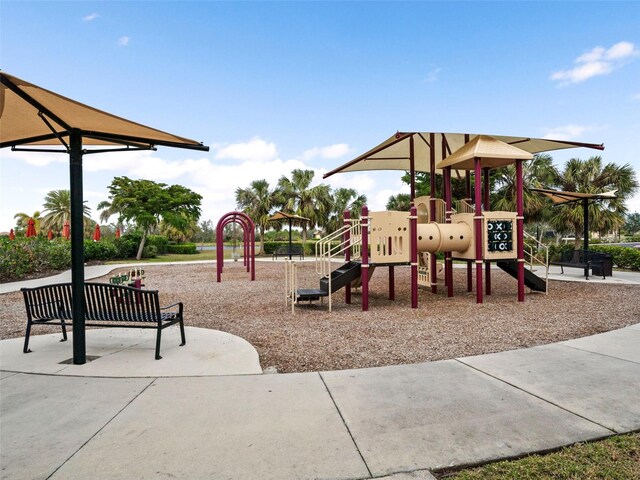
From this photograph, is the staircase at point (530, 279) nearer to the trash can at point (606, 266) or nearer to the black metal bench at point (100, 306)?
the trash can at point (606, 266)

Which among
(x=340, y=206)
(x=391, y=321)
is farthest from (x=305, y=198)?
(x=391, y=321)

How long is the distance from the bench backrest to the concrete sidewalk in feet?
2.46

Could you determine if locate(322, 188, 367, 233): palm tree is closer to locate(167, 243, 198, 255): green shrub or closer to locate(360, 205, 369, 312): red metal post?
locate(167, 243, 198, 255): green shrub

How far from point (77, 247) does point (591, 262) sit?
16287 mm

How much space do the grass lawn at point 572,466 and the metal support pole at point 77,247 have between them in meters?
4.45

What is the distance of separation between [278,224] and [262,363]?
32.0 meters

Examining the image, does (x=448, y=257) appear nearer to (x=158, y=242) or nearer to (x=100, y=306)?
(x=100, y=306)

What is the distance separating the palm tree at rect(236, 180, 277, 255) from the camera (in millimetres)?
36594

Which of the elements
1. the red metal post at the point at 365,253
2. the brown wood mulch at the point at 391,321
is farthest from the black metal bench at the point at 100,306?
the red metal post at the point at 365,253

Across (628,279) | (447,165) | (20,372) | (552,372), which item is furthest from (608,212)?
(20,372)

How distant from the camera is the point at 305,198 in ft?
120

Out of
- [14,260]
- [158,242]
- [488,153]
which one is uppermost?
[488,153]

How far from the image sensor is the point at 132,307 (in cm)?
500

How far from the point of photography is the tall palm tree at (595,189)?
20.8m
